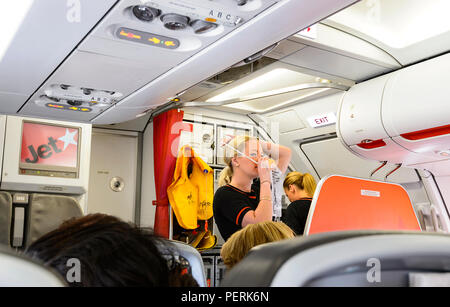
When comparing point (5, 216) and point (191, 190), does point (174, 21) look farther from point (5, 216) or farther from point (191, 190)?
point (191, 190)

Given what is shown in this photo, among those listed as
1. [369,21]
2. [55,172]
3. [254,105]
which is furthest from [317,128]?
[55,172]

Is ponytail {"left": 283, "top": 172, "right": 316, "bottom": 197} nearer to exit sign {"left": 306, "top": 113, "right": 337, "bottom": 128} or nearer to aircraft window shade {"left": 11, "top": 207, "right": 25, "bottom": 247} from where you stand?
exit sign {"left": 306, "top": 113, "right": 337, "bottom": 128}

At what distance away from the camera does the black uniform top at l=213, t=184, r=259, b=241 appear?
2.75 m

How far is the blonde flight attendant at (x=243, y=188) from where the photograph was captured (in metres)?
2.76

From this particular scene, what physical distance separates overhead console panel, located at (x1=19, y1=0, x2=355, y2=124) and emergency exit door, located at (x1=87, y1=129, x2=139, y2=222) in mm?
2000

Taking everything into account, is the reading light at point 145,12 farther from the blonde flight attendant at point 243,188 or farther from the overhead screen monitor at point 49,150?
the overhead screen monitor at point 49,150

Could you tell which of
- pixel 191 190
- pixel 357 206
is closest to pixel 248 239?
pixel 357 206

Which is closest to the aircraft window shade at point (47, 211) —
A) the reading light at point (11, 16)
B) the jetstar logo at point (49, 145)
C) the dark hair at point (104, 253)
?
the jetstar logo at point (49, 145)

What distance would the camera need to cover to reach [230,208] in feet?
9.14

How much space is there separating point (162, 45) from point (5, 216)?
1721mm

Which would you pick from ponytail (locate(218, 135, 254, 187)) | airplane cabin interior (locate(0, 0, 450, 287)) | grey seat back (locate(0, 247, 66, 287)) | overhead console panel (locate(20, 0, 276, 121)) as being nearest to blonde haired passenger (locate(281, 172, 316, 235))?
airplane cabin interior (locate(0, 0, 450, 287))
